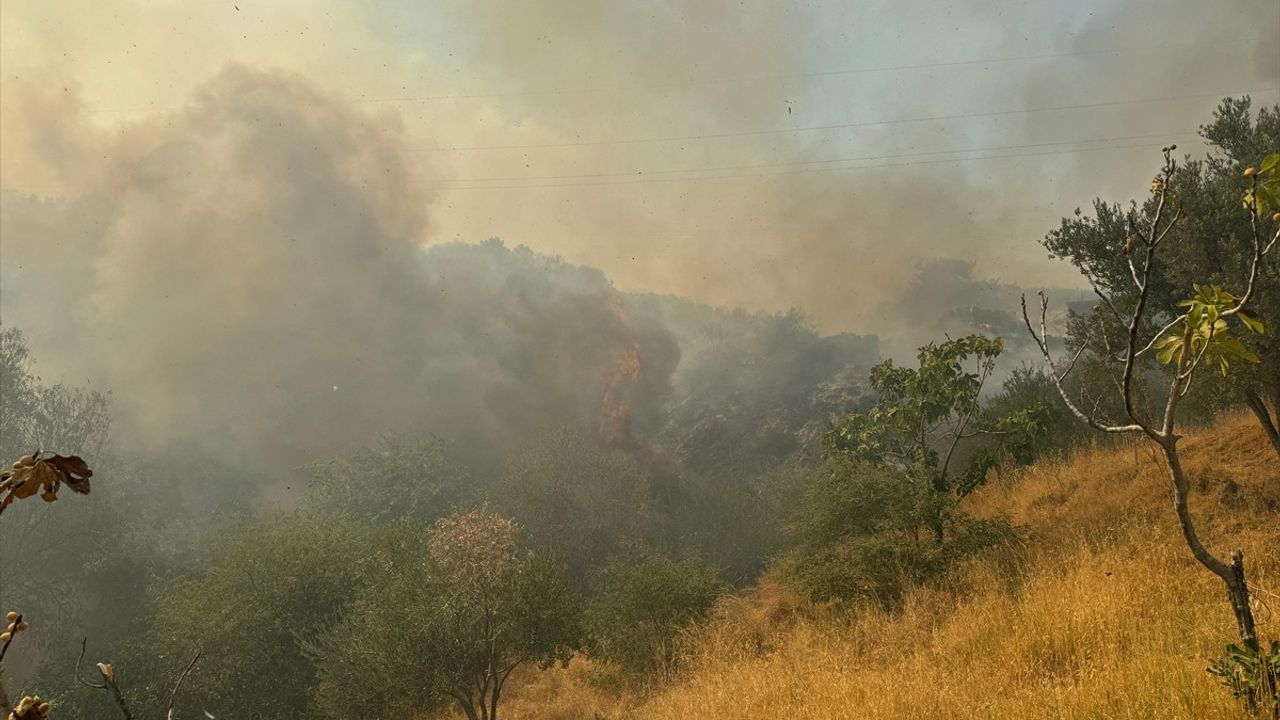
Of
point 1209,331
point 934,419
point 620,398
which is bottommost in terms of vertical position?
point 1209,331

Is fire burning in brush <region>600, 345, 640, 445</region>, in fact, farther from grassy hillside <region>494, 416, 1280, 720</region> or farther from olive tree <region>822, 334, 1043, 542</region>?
olive tree <region>822, 334, 1043, 542</region>

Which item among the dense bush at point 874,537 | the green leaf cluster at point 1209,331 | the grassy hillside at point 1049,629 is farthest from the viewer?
the dense bush at point 874,537

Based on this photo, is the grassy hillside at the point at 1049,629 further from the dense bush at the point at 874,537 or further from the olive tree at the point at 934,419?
the olive tree at the point at 934,419

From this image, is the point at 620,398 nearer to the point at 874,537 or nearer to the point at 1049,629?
the point at 874,537

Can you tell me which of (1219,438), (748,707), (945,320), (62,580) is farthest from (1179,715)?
(945,320)

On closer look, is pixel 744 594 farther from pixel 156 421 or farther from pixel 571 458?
pixel 156 421

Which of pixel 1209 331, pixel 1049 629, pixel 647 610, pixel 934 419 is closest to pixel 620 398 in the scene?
pixel 647 610

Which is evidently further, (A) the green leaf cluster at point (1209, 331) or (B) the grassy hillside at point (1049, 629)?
(B) the grassy hillside at point (1049, 629)

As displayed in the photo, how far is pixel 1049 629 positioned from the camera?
947 centimetres

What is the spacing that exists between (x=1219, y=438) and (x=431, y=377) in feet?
245

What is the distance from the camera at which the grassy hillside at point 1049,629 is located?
7.34 meters

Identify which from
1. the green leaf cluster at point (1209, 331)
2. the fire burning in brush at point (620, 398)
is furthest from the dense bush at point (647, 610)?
the fire burning in brush at point (620, 398)

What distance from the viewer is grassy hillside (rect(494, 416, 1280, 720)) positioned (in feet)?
24.1

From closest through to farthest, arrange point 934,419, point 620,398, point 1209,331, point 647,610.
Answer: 1. point 1209,331
2. point 934,419
3. point 647,610
4. point 620,398
